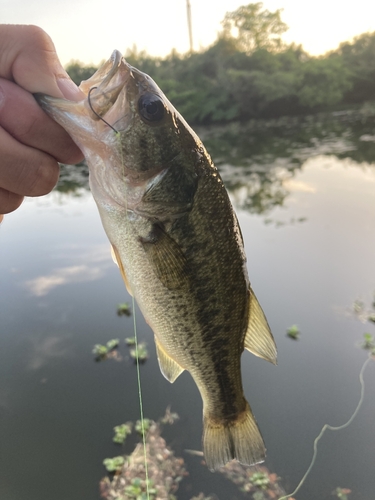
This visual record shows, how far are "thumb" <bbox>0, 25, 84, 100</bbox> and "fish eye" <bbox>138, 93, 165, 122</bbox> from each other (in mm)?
352

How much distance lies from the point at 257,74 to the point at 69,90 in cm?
3462

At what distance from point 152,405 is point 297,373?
1.83 meters

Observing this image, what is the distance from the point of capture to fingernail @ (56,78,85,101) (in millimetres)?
1369

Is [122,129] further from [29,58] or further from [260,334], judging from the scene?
[260,334]

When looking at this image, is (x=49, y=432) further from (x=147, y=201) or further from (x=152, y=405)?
(x=147, y=201)

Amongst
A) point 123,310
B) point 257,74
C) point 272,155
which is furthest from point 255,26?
point 123,310

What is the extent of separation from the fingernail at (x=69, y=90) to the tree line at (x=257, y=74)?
3001 cm

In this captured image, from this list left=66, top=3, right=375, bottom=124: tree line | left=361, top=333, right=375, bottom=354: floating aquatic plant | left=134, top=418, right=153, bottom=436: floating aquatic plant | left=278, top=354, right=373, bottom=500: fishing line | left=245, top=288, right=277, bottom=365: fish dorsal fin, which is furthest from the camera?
left=66, top=3, right=375, bottom=124: tree line

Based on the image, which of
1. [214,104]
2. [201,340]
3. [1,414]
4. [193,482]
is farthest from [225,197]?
[214,104]

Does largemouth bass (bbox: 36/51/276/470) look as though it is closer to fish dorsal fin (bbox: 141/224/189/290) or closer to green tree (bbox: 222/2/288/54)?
fish dorsal fin (bbox: 141/224/189/290)

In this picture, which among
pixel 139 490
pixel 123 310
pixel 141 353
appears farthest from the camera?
pixel 123 310

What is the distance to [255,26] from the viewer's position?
130ft

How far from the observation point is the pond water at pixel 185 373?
142 inches

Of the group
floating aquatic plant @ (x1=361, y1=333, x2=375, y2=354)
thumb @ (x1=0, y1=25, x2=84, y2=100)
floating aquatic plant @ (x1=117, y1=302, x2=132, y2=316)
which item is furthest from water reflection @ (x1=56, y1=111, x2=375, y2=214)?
thumb @ (x1=0, y1=25, x2=84, y2=100)
